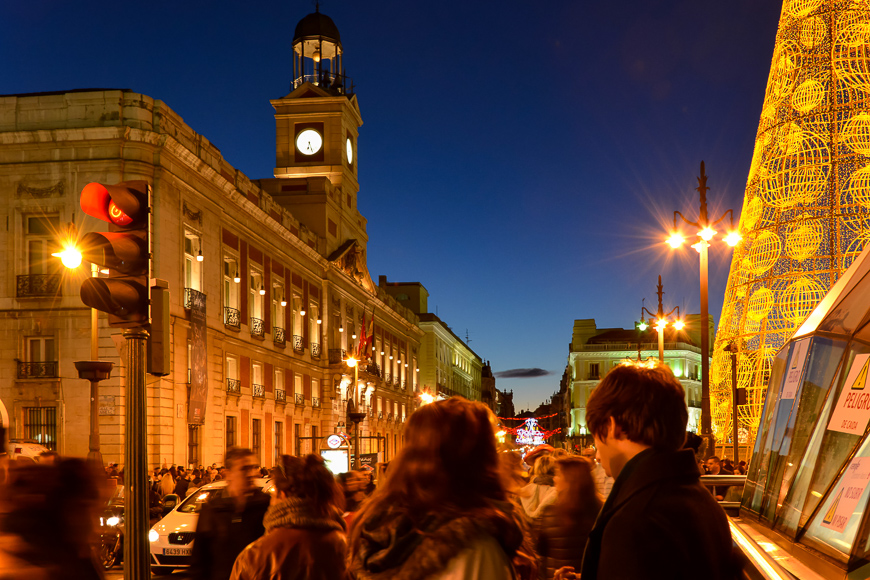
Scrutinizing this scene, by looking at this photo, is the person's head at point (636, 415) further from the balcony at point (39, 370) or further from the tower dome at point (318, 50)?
the tower dome at point (318, 50)

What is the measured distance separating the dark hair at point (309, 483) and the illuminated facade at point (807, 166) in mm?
16718

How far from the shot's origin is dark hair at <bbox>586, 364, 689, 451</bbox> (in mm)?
2756

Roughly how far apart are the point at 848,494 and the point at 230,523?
174 inches

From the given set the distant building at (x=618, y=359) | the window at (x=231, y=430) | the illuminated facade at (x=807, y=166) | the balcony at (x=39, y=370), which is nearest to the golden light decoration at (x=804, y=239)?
the illuminated facade at (x=807, y=166)

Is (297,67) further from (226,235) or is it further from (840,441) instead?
(840,441)

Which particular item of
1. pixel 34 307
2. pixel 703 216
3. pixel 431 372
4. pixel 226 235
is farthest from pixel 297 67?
pixel 703 216

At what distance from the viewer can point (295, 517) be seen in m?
4.60

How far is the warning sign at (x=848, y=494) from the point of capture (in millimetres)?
3242

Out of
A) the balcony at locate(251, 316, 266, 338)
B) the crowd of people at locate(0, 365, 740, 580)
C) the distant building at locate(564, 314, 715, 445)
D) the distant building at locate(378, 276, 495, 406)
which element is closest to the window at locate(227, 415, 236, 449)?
the balcony at locate(251, 316, 266, 338)

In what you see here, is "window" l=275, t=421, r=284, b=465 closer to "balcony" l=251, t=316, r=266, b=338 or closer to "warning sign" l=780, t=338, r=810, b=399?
"balcony" l=251, t=316, r=266, b=338

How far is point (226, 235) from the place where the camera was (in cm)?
3806

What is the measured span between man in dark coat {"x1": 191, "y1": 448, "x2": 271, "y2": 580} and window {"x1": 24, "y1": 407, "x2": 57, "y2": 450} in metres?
25.7

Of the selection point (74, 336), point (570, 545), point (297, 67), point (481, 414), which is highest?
point (297, 67)

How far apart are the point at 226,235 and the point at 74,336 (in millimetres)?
9384
